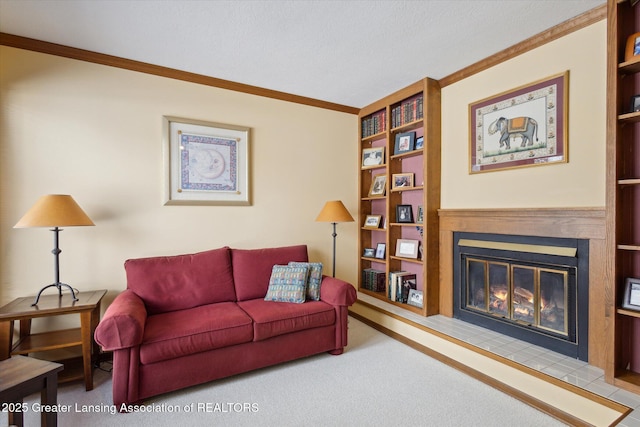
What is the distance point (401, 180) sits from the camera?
355cm

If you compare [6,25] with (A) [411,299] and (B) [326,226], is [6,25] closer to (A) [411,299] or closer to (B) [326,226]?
(B) [326,226]

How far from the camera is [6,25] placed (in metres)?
2.25

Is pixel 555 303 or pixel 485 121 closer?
pixel 555 303

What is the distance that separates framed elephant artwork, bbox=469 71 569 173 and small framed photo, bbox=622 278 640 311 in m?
0.91

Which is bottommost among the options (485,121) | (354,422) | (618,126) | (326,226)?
(354,422)

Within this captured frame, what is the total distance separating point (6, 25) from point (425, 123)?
3.50 m

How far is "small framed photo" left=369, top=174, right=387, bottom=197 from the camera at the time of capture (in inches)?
150

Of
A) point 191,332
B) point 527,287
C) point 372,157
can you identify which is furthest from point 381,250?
point 191,332

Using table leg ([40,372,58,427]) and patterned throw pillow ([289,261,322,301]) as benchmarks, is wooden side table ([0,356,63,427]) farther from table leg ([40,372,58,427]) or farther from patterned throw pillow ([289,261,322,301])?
patterned throw pillow ([289,261,322,301])

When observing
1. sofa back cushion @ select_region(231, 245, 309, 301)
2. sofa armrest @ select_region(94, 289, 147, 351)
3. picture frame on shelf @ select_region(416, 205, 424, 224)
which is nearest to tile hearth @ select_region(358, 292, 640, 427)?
picture frame on shelf @ select_region(416, 205, 424, 224)

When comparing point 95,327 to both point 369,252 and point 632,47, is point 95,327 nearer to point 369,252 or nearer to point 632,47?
point 369,252

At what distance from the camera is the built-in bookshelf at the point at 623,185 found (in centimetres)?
188

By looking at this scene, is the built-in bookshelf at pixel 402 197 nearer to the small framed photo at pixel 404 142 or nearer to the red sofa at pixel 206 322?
the small framed photo at pixel 404 142

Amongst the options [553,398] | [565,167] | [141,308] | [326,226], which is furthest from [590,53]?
[141,308]
